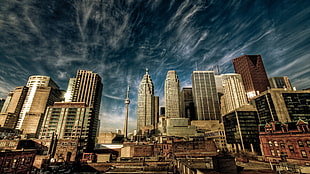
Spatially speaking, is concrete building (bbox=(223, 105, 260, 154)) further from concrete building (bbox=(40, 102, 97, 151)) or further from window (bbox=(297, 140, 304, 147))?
concrete building (bbox=(40, 102, 97, 151))

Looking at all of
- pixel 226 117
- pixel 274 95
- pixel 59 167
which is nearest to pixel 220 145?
pixel 226 117

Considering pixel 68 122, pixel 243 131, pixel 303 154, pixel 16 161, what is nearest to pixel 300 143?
pixel 303 154

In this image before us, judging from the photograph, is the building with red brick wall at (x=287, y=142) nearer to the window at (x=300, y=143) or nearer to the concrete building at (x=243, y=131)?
the window at (x=300, y=143)

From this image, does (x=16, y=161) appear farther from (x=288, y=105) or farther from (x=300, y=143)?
(x=288, y=105)

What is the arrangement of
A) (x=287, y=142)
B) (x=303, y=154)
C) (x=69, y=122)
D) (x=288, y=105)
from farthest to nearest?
(x=69, y=122) → (x=288, y=105) → (x=287, y=142) → (x=303, y=154)

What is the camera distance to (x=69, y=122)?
132500 millimetres

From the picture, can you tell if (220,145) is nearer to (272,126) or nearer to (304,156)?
(272,126)

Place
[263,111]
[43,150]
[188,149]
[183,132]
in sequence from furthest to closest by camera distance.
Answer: [183,132] → [263,111] → [43,150] → [188,149]

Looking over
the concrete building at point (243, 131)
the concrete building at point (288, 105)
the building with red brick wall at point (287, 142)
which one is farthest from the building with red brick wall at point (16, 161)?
the concrete building at point (288, 105)

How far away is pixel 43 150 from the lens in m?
109

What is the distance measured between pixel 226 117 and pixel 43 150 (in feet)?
502

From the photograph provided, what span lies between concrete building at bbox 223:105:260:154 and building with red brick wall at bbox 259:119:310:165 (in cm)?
4869

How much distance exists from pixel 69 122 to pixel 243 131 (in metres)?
148

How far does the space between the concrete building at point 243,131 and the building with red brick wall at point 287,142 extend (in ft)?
160
